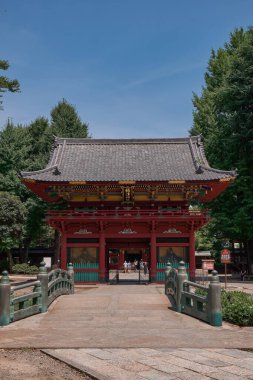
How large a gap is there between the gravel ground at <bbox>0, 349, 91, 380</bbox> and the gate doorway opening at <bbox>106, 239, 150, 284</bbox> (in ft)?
70.4

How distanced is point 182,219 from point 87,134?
2884 cm

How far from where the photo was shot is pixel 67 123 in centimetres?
5306

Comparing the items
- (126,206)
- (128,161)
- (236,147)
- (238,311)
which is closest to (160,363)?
(238,311)

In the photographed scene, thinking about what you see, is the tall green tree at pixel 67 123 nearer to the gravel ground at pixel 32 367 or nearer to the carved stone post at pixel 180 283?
the carved stone post at pixel 180 283

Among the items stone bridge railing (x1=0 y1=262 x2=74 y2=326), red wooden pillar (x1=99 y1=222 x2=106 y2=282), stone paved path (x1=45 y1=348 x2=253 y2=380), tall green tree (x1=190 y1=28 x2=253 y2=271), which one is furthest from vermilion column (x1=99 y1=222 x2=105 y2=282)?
stone paved path (x1=45 y1=348 x2=253 y2=380)

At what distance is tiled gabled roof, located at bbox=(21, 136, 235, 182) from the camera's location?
99.0 feet

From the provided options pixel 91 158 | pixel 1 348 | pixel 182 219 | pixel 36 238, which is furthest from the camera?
pixel 36 238

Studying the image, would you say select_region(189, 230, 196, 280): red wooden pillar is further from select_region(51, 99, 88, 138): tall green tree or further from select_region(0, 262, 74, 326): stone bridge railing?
select_region(51, 99, 88, 138): tall green tree

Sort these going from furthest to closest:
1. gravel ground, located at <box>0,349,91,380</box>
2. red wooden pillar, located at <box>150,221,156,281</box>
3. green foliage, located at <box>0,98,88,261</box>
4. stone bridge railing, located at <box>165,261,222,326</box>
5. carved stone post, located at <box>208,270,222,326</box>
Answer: green foliage, located at <box>0,98,88,261</box>, red wooden pillar, located at <box>150,221,156,281</box>, stone bridge railing, located at <box>165,261,222,326</box>, carved stone post, located at <box>208,270,222,326</box>, gravel ground, located at <box>0,349,91,380</box>

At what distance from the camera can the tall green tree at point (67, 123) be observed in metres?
51.8

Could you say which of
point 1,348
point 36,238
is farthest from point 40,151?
point 1,348

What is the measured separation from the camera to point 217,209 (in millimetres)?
37344

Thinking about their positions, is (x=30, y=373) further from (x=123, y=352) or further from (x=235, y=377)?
(x=235, y=377)

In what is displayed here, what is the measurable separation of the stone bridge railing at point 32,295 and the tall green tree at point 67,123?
32.9m
